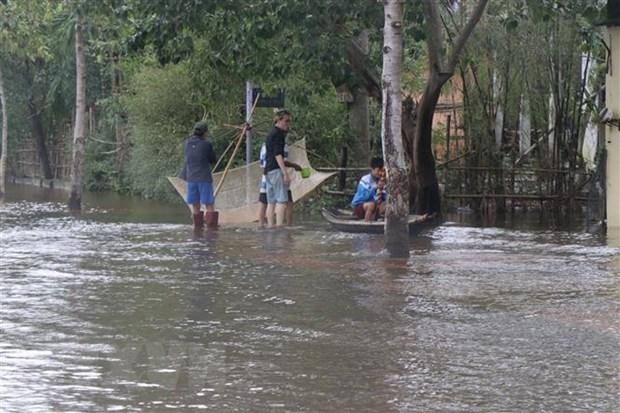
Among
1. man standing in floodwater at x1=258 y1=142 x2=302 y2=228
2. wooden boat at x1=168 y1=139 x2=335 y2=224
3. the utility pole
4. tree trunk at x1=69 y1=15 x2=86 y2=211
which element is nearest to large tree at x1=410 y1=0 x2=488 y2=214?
wooden boat at x1=168 y1=139 x2=335 y2=224

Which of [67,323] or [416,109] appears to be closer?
[67,323]

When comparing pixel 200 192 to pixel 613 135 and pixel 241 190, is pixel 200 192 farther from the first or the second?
pixel 613 135

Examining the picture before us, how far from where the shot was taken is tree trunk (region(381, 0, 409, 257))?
13.8 metres

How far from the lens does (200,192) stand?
18688 mm

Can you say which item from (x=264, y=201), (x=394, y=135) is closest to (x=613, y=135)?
(x=394, y=135)

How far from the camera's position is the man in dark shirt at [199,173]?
1850 centimetres

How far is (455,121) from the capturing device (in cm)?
2489

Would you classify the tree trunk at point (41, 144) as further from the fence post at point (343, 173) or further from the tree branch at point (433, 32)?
the tree branch at point (433, 32)

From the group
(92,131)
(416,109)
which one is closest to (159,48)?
(416,109)

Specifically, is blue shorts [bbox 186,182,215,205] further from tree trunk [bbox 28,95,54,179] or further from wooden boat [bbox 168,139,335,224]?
tree trunk [bbox 28,95,54,179]

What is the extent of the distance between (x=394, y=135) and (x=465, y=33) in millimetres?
4243

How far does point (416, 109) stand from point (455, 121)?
5167 millimetres

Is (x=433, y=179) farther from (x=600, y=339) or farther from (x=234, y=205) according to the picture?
(x=600, y=339)

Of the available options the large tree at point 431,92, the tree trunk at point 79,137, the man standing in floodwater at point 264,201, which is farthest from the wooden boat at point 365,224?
the tree trunk at point 79,137
